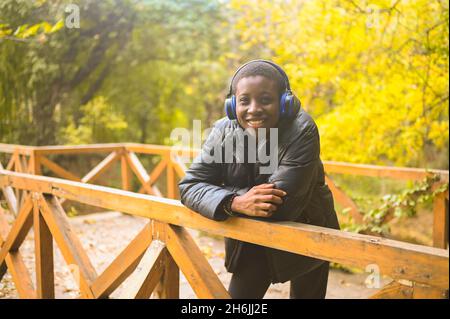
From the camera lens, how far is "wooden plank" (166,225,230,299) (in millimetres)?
1860

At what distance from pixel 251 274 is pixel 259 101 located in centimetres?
87

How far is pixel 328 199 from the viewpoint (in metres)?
1.98

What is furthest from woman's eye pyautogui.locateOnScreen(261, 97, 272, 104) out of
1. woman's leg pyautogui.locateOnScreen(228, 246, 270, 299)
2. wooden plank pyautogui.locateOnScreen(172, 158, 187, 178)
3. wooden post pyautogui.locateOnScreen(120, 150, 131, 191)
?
wooden post pyautogui.locateOnScreen(120, 150, 131, 191)

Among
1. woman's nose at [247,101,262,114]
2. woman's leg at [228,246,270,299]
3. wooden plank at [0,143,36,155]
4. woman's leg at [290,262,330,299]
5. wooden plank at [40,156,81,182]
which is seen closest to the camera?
woman's nose at [247,101,262,114]

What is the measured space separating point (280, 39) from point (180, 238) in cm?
559

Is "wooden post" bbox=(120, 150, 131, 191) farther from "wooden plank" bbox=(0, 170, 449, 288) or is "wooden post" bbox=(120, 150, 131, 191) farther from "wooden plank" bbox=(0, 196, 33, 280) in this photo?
"wooden plank" bbox=(0, 170, 449, 288)

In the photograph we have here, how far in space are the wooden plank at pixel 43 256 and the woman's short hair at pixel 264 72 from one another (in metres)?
1.73

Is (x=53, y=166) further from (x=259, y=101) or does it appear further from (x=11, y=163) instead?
(x=259, y=101)

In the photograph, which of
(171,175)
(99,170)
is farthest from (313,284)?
(99,170)

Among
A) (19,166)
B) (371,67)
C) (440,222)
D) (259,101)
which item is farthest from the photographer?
(371,67)

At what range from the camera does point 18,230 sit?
2.86m

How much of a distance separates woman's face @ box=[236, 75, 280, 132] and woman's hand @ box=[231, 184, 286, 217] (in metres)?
0.28

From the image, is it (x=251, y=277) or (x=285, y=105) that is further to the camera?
(x=251, y=277)

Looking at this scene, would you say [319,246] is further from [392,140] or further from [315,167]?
[392,140]
